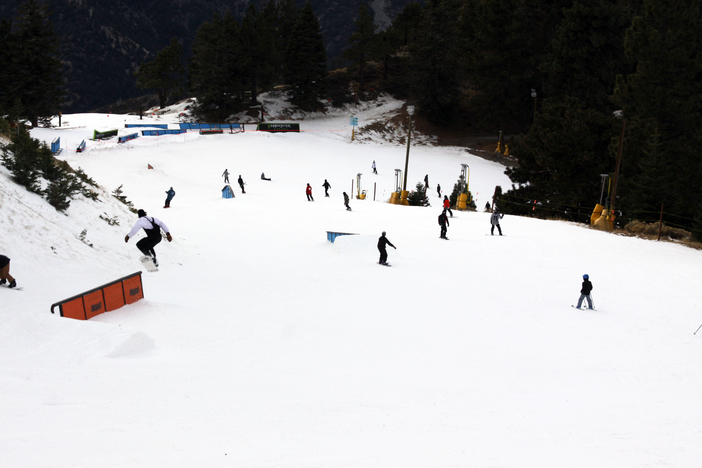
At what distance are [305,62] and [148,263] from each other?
60933 mm

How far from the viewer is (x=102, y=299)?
8992mm

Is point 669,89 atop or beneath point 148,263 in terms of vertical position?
atop

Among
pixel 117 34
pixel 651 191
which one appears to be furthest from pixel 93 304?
pixel 117 34

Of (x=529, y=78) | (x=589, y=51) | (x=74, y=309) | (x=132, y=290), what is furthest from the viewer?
(x=529, y=78)

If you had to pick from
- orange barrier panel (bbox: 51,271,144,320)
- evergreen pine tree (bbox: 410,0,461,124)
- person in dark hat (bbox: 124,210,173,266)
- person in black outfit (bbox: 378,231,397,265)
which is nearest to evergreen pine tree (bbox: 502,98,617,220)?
person in black outfit (bbox: 378,231,397,265)

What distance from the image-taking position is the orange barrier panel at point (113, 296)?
359 inches

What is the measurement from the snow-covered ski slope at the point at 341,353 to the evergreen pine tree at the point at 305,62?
2050 inches

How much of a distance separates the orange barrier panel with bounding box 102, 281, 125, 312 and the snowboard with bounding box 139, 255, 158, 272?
9.69 ft

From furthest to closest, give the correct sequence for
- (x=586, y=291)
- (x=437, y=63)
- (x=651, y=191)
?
(x=437, y=63), (x=651, y=191), (x=586, y=291)

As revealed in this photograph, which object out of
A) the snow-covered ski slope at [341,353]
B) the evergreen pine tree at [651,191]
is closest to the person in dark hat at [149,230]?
the snow-covered ski slope at [341,353]

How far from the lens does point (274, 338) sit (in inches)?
351

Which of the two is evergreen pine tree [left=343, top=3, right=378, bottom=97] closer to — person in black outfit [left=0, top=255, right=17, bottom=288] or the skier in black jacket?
the skier in black jacket

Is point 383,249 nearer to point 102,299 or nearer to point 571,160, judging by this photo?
point 102,299

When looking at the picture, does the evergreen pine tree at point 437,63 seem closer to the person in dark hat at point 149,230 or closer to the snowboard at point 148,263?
the snowboard at point 148,263
